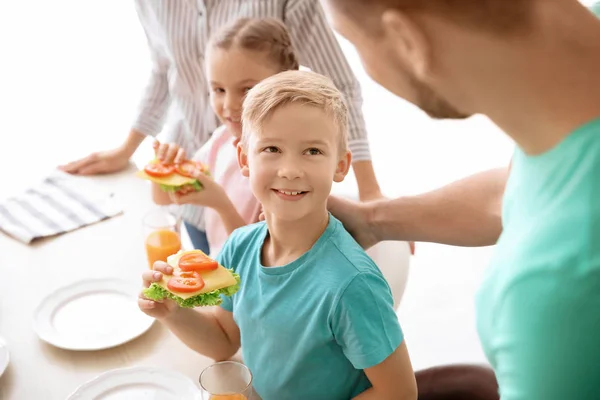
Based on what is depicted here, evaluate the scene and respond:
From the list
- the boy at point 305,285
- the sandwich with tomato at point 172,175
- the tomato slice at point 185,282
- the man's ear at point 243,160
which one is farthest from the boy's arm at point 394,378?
the sandwich with tomato at point 172,175

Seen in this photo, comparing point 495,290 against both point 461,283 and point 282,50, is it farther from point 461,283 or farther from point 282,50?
point 461,283

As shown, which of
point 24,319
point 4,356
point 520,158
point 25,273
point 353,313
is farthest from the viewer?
point 25,273

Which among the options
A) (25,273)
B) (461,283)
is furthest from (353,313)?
(461,283)

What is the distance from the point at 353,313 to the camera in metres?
1.21

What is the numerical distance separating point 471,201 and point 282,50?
2.08ft

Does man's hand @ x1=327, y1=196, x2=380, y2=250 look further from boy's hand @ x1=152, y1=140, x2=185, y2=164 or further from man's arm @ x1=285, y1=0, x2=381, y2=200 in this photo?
boy's hand @ x1=152, y1=140, x2=185, y2=164

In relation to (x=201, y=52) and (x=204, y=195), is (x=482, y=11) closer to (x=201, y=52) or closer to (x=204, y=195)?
(x=204, y=195)

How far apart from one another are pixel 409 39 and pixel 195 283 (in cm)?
66

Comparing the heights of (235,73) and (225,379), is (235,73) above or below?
above

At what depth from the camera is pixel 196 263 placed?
4.18ft

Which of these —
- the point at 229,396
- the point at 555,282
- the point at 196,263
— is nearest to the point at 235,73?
the point at 196,263

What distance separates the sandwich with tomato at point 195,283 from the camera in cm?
123

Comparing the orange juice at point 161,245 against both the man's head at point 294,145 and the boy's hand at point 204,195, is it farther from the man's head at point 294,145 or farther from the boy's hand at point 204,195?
the man's head at point 294,145

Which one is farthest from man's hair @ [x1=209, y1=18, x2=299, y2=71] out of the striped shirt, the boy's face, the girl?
the boy's face
